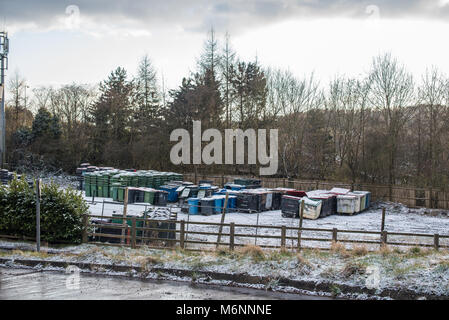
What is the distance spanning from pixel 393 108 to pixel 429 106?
107 inches

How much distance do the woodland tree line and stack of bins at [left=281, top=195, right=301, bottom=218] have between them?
1274 cm

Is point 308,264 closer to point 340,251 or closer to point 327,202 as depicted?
point 340,251

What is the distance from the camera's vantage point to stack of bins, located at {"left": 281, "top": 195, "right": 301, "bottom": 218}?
2434cm

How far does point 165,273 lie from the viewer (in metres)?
10.2

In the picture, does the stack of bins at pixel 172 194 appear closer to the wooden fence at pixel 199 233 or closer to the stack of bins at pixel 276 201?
the stack of bins at pixel 276 201

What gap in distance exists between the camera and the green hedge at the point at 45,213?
531 inches

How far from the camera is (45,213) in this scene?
13445 millimetres

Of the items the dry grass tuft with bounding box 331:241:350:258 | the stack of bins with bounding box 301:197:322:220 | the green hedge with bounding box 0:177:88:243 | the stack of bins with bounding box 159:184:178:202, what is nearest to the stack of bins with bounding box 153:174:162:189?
the stack of bins with bounding box 159:184:178:202

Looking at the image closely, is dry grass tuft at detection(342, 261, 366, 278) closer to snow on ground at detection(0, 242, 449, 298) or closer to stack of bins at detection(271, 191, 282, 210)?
snow on ground at detection(0, 242, 449, 298)

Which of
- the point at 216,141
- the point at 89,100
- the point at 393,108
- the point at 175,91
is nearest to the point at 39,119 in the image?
the point at 89,100

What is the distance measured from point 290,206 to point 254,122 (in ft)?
72.9

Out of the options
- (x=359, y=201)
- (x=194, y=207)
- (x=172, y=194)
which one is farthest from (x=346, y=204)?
(x=172, y=194)
